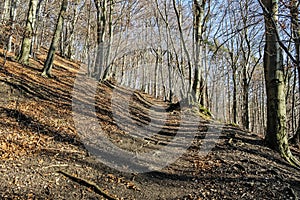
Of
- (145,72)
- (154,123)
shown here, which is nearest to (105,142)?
(154,123)

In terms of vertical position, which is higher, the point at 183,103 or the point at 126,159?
the point at 183,103

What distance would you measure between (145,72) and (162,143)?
2424cm

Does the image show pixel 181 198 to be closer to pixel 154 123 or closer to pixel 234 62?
pixel 154 123

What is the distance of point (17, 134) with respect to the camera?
5.29 meters

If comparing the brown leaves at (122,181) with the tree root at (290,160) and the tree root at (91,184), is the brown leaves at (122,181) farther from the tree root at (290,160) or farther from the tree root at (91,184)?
the tree root at (290,160)

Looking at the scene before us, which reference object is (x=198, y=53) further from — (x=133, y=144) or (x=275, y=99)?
(x=133, y=144)

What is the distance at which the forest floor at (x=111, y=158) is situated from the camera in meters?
4.16

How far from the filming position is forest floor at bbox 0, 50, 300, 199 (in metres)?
4.16

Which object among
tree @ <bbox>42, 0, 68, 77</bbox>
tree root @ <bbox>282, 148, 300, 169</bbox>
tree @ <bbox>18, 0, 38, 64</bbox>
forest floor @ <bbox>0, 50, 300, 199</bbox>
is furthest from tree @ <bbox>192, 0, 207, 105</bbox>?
tree @ <bbox>18, 0, 38, 64</bbox>

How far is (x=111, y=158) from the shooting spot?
17.7ft

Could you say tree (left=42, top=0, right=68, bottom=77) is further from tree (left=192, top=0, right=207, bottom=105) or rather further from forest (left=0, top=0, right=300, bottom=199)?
tree (left=192, top=0, right=207, bottom=105)

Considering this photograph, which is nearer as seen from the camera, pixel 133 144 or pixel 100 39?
pixel 133 144

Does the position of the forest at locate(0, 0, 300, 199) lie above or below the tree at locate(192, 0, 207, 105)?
below

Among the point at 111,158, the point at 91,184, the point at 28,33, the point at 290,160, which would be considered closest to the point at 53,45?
the point at 28,33
